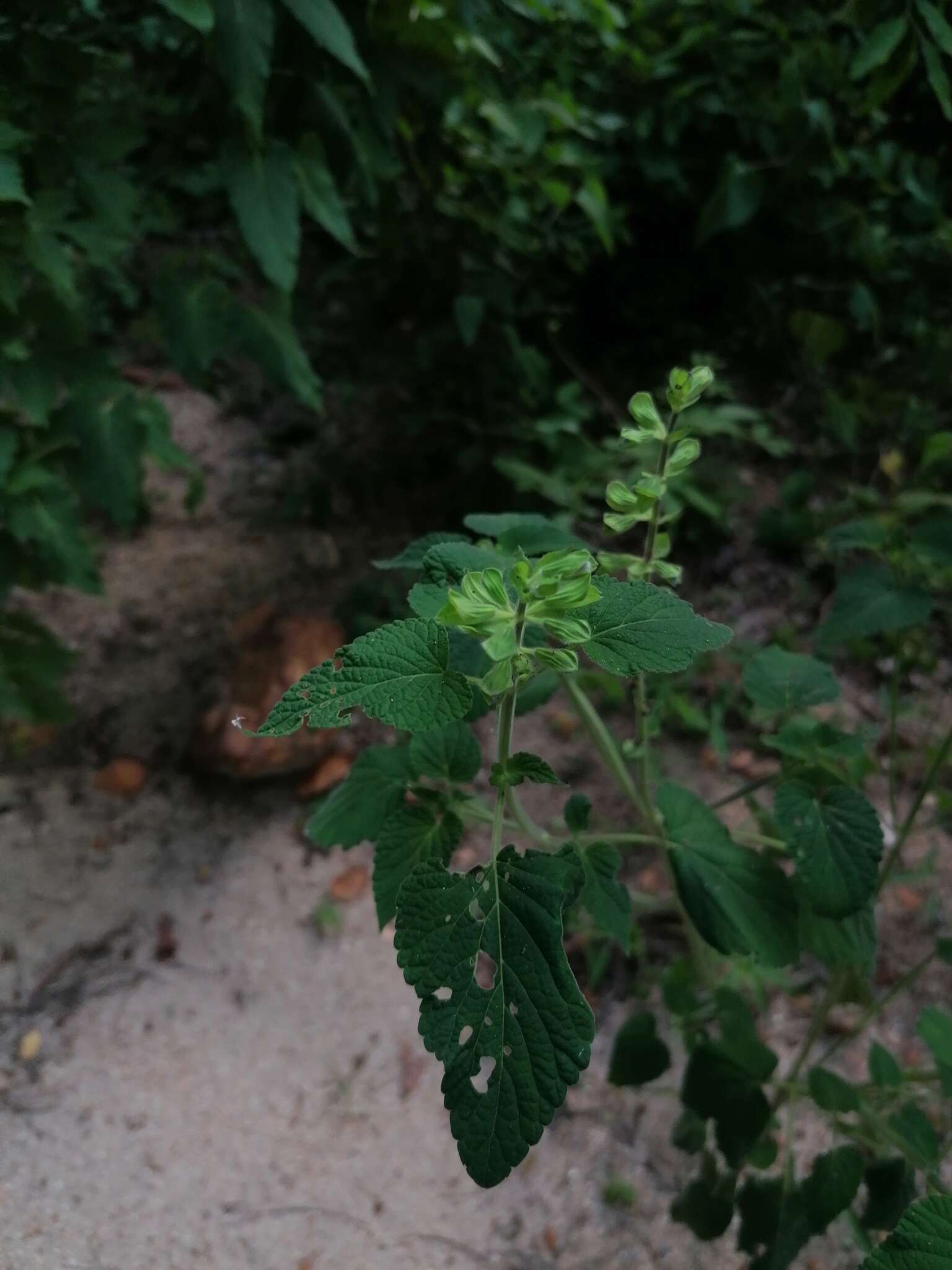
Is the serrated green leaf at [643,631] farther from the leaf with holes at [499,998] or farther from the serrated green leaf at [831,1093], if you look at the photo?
the serrated green leaf at [831,1093]

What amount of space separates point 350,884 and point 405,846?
82cm

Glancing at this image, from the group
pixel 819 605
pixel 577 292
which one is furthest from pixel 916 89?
pixel 819 605

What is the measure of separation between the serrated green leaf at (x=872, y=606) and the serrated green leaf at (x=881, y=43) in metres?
0.59

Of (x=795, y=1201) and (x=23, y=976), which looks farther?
(x=23, y=976)

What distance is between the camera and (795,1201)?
868 millimetres

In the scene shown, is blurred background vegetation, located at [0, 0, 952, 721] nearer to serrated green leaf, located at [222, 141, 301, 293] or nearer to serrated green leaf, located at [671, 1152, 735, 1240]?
serrated green leaf, located at [222, 141, 301, 293]

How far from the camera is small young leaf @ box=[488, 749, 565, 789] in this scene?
579 mm

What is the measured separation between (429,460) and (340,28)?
1064mm

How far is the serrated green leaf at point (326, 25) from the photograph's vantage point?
3.03 feet

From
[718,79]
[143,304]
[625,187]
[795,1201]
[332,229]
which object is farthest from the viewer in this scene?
[143,304]

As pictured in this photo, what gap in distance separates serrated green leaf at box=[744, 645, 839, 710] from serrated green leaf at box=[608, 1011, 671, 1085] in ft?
1.40

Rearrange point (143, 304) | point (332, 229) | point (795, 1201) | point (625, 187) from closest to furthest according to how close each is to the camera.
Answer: point (795, 1201), point (332, 229), point (625, 187), point (143, 304)

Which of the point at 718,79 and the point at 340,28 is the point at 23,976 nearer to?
the point at 340,28

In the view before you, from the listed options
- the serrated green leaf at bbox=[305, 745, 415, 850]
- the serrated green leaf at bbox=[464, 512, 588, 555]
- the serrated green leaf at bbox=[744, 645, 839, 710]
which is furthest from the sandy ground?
the serrated green leaf at bbox=[464, 512, 588, 555]
